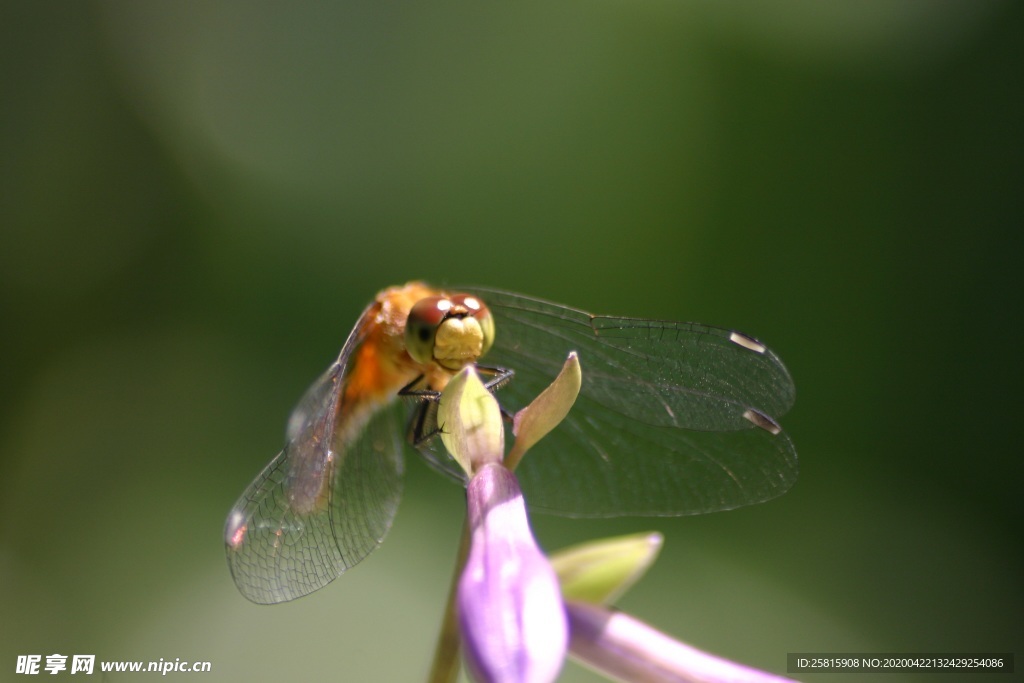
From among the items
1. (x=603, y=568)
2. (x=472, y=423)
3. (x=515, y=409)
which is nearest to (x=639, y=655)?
(x=603, y=568)

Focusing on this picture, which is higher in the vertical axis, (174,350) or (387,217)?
(387,217)

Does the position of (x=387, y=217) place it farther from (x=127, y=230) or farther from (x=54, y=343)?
(x=54, y=343)

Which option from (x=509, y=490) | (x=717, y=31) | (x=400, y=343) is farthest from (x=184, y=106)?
(x=509, y=490)

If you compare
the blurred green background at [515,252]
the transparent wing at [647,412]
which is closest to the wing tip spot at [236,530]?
the transparent wing at [647,412]

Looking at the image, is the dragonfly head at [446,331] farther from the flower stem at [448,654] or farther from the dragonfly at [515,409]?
the flower stem at [448,654]

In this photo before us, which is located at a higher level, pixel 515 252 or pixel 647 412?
pixel 515 252

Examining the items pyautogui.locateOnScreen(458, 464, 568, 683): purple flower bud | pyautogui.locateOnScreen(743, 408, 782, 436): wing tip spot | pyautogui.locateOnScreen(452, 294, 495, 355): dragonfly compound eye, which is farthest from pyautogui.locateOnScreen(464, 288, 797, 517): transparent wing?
pyautogui.locateOnScreen(458, 464, 568, 683): purple flower bud

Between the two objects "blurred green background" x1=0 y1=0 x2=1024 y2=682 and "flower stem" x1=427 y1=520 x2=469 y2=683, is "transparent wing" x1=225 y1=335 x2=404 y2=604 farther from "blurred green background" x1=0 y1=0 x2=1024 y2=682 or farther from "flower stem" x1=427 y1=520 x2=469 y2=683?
"blurred green background" x1=0 y1=0 x2=1024 y2=682

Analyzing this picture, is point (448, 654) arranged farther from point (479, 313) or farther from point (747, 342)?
point (747, 342)
